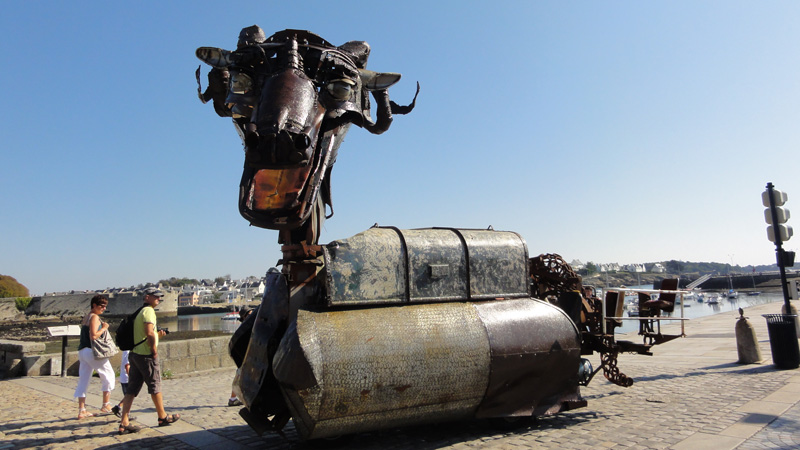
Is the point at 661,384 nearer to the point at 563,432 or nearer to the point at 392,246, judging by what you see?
the point at 563,432

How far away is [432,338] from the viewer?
196 inches

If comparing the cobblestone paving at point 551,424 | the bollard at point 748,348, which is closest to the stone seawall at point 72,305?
the cobblestone paving at point 551,424

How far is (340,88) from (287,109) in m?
0.92

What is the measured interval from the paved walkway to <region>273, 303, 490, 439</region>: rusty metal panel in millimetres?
749

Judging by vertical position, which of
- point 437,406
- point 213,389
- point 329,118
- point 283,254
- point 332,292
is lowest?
point 213,389

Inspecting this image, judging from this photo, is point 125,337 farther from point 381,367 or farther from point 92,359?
point 381,367

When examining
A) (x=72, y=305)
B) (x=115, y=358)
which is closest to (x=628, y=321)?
(x=115, y=358)

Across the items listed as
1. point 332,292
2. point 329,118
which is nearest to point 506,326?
point 332,292

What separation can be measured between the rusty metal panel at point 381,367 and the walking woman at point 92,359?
4.74m

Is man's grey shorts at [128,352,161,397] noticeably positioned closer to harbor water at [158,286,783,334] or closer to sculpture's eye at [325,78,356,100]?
sculpture's eye at [325,78,356,100]

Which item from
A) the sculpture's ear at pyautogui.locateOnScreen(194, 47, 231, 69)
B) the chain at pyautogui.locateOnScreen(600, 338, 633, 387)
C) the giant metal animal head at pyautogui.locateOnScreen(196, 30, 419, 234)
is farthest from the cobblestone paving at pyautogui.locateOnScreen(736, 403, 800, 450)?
the sculpture's ear at pyautogui.locateOnScreen(194, 47, 231, 69)

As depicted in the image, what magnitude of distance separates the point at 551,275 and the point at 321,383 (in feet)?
14.6

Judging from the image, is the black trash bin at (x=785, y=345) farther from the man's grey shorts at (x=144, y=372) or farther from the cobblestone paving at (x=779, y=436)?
the man's grey shorts at (x=144, y=372)

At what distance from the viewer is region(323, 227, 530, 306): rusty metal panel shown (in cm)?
503
